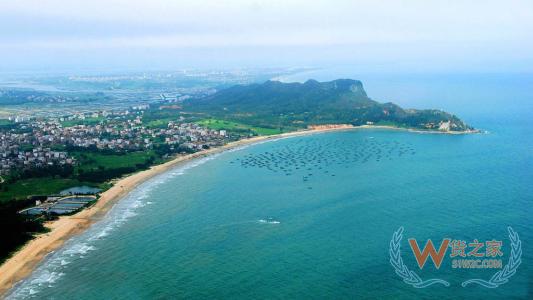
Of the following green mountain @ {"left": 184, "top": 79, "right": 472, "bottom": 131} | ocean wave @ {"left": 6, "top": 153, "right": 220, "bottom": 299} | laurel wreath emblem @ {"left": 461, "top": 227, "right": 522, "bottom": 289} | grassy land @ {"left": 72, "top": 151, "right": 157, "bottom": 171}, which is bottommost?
ocean wave @ {"left": 6, "top": 153, "right": 220, "bottom": 299}

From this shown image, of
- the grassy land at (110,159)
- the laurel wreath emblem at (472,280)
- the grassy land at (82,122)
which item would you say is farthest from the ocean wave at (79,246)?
the grassy land at (82,122)

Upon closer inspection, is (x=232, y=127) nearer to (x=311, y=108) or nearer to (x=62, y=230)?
(x=311, y=108)

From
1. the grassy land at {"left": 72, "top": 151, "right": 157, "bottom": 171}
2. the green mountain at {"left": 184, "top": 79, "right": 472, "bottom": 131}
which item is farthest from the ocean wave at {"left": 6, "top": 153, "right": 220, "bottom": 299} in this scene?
the green mountain at {"left": 184, "top": 79, "right": 472, "bottom": 131}

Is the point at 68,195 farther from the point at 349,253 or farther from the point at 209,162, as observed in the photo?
the point at 349,253

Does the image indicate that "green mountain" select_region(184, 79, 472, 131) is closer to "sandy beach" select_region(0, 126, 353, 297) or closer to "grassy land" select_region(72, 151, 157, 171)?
"grassy land" select_region(72, 151, 157, 171)

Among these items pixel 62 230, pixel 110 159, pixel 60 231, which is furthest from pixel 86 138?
pixel 60 231

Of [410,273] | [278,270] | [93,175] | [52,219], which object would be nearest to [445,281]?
[410,273]

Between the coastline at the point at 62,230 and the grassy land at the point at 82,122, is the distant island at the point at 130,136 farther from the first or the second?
the coastline at the point at 62,230
